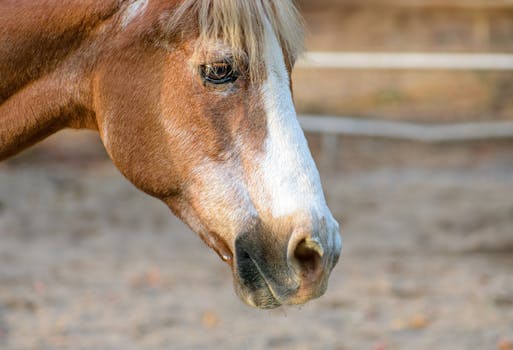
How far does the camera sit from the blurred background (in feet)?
15.3

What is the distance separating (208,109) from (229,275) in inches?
138

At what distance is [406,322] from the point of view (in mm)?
4738

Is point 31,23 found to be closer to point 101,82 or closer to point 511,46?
point 101,82

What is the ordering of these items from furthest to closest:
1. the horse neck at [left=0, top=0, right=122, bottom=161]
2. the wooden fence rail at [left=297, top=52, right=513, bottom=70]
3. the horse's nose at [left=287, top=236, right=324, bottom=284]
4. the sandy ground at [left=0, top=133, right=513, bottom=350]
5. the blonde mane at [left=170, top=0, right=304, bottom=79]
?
the wooden fence rail at [left=297, top=52, right=513, bottom=70] < the sandy ground at [left=0, top=133, right=513, bottom=350] < the horse neck at [left=0, top=0, right=122, bottom=161] < the blonde mane at [left=170, top=0, right=304, bottom=79] < the horse's nose at [left=287, top=236, right=324, bottom=284]

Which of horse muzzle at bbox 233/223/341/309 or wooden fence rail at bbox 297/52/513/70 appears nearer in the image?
horse muzzle at bbox 233/223/341/309

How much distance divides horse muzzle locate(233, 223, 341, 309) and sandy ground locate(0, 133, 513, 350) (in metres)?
2.30

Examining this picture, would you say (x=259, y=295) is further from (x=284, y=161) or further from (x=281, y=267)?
(x=284, y=161)

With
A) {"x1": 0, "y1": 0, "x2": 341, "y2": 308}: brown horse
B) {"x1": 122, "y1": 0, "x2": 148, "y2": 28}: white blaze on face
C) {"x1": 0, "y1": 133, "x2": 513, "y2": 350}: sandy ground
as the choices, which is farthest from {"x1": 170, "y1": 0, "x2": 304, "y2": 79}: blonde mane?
{"x1": 0, "y1": 133, "x2": 513, "y2": 350}: sandy ground

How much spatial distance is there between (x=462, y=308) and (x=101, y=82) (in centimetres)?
341

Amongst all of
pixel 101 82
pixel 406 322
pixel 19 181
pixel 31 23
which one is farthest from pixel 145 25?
pixel 19 181

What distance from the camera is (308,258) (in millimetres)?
2102

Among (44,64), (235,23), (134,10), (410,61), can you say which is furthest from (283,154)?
(410,61)

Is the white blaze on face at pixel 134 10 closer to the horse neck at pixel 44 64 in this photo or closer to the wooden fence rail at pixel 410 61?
the horse neck at pixel 44 64

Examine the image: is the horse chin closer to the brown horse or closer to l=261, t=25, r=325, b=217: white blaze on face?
the brown horse
